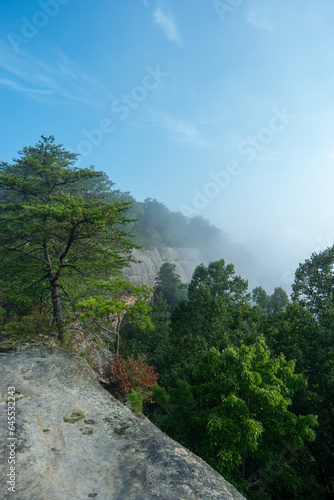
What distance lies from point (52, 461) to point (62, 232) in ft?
27.8

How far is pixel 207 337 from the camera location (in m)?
18.4

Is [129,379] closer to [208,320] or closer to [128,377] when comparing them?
[128,377]

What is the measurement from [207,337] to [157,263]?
41979 millimetres

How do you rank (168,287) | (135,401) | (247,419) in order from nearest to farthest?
(247,419) → (135,401) → (168,287)

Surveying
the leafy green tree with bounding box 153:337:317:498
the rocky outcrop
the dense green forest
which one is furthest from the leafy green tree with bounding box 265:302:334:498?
the rocky outcrop

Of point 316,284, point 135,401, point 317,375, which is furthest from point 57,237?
point 316,284

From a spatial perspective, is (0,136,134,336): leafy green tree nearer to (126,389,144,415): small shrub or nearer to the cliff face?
(126,389,144,415): small shrub

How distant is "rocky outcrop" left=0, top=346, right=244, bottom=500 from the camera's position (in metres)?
4.49

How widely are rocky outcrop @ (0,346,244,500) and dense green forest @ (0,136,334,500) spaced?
8.89 ft

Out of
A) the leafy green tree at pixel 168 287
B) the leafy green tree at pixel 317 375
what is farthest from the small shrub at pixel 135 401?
the leafy green tree at pixel 168 287

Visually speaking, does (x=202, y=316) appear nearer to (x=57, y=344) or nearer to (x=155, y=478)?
(x=57, y=344)

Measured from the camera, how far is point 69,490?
4.50 m

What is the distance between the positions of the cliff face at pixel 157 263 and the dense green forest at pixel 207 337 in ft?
71.3

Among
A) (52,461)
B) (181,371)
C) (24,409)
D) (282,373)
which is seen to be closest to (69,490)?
(52,461)
